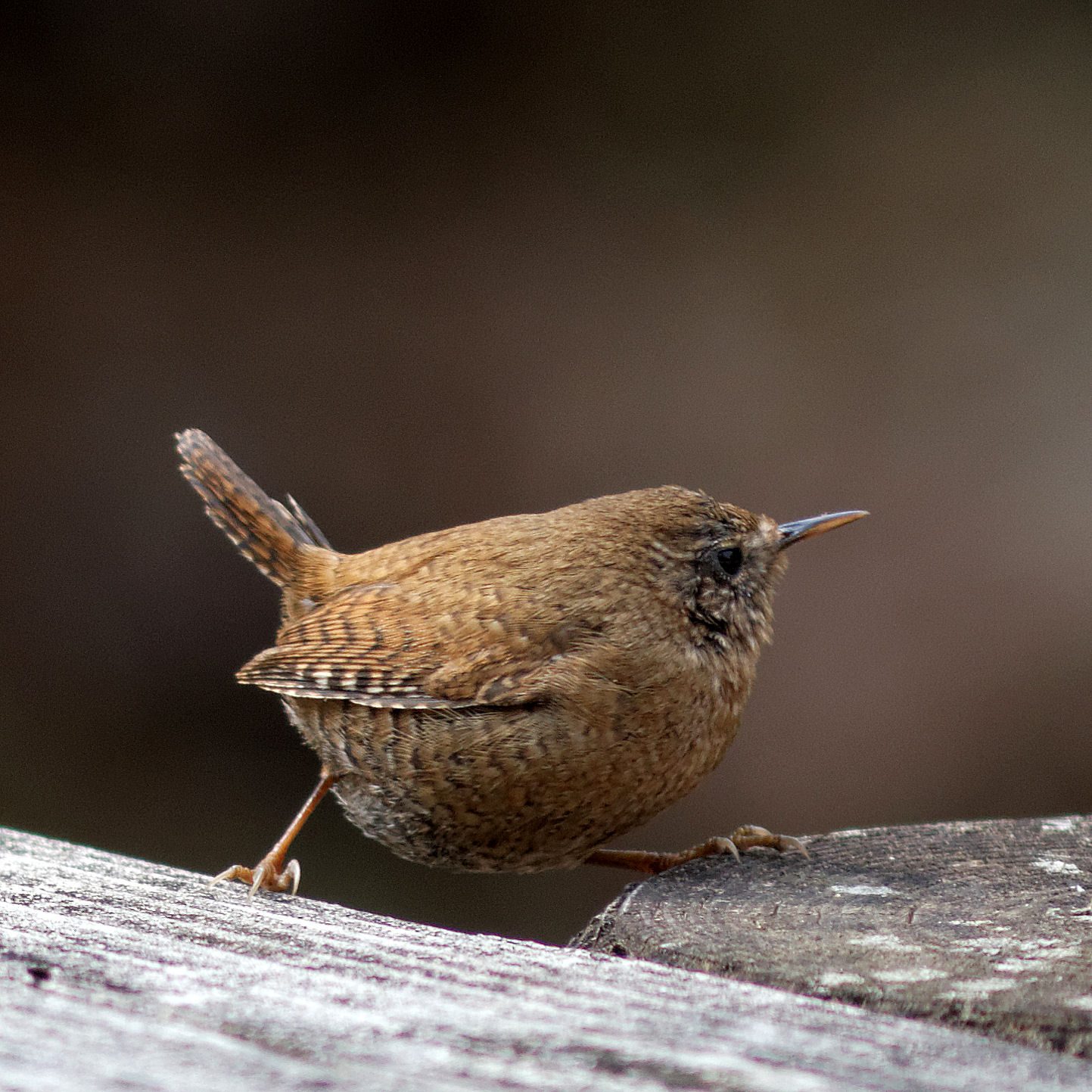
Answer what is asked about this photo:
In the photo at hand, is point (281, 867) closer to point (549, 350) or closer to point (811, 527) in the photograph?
point (811, 527)

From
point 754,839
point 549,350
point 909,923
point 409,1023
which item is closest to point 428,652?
point 754,839

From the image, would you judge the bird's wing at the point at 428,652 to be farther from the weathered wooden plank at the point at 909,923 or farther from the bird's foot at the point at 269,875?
the weathered wooden plank at the point at 909,923

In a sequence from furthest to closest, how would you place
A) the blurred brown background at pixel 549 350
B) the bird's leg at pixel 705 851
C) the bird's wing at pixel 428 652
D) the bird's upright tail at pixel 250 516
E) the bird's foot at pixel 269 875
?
the blurred brown background at pixel 549 350 < the bird's upright tail at pixel 250 516 < the bird's foot at pixel 269 875 < the bird's wing at pixel 428 652 < the bird's leg at pixel 705 851

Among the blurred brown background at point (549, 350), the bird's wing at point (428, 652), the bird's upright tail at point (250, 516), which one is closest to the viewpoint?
the bird's wing at point (428, 652)

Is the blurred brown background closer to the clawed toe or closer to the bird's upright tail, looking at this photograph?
the bird's upright tail

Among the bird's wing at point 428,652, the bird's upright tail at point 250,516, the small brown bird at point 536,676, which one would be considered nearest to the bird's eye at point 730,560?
the small brown bird at point 536,676

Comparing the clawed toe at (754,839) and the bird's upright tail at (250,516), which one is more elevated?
the bird's upright tail at (250,516)

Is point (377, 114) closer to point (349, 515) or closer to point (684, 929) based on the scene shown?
point (349, 515)

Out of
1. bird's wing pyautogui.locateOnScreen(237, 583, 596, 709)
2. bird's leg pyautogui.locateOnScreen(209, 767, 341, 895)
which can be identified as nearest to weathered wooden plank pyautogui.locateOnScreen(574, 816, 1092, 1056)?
bird's wing pyautogui.locateOnScreen(237, 583, 596, 709)
